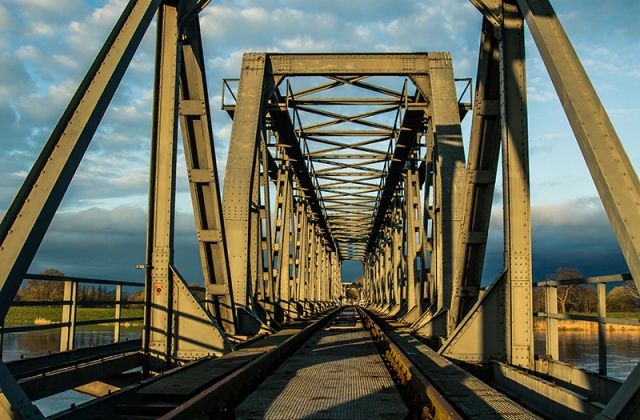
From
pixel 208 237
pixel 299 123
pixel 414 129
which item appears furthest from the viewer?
pixel 299 123

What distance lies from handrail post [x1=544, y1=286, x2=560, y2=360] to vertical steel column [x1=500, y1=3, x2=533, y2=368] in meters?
0.34

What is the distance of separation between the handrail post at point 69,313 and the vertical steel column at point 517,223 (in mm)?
6709

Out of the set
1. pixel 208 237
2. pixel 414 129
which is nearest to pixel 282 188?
pixel 414 129

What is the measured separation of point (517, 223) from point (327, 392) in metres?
4.01

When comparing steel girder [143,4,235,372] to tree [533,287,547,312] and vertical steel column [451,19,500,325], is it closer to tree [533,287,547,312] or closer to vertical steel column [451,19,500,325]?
vertical steel column [451,19,500,325]

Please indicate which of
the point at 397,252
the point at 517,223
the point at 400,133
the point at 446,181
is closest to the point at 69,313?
the point at 517,223

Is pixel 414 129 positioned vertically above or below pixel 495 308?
above

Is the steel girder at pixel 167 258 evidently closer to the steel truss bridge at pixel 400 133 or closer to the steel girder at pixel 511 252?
the steel truss bridge at pixel 400 133

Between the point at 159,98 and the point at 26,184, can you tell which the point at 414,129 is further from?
the point at 26,184

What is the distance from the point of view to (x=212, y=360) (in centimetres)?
955

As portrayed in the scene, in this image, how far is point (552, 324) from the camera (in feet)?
27.9

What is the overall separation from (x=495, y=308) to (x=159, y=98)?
657cm

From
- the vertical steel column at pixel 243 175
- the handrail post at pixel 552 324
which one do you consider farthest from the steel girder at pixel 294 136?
the handrail post at pixel 552 324

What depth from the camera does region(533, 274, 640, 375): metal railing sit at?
6.60 m
